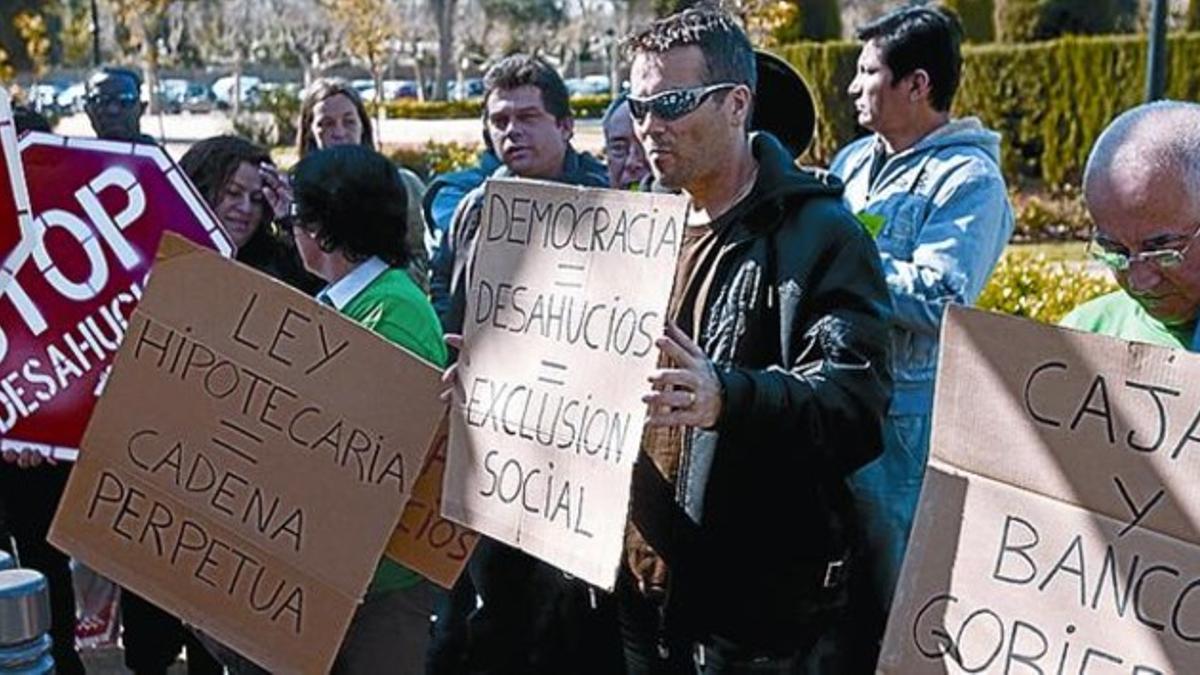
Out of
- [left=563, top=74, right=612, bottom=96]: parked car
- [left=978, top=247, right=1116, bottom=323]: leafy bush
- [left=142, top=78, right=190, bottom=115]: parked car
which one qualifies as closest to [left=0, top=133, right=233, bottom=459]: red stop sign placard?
[left=978, top=247, right=1116, bottom=323]: leafy bush

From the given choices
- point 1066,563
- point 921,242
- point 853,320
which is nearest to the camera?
point 1066,563

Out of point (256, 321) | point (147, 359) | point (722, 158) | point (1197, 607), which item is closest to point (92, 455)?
point (147, 359)

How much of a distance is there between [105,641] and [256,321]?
253 cm

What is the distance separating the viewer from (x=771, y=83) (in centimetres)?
359

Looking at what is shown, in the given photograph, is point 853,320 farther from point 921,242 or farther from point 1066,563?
point 921,242

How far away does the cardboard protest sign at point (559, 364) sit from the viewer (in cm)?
236

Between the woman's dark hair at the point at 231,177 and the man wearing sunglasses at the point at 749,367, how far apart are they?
Result: 5.66 feet

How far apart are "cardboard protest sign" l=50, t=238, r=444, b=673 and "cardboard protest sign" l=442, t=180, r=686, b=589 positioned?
7.2 inches

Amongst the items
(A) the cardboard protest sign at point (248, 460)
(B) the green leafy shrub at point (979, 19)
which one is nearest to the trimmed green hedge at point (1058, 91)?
(B) the green leafy shrub at point (979, 19)

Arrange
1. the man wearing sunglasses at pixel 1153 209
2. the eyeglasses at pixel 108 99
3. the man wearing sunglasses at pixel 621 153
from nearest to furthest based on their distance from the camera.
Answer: the man wearing sunglasses at pixel 1153 209
the man wearing sunglasses at pixel 621 153
the eyeglasses at pixel 108 99

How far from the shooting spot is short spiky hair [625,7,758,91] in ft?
8.23

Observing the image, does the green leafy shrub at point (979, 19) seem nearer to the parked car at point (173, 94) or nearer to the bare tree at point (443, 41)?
the bare tree at point (443, 41)

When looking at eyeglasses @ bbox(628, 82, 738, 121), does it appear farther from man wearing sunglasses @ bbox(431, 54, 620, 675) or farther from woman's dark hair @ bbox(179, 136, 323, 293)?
woman's dark hair @ bbox(179, 136, 323, 293)

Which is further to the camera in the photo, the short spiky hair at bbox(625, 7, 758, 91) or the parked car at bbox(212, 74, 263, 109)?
the parked car at bbox(212, 74, 263, 109)
